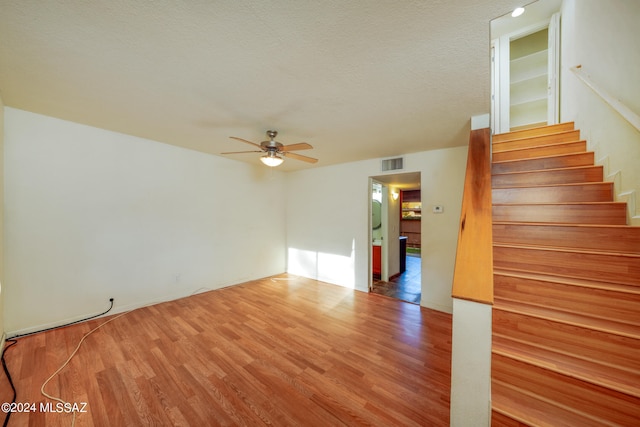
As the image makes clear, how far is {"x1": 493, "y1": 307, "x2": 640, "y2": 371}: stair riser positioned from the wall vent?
273 cm

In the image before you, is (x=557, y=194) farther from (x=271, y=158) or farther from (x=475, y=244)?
(x=271, y=158)

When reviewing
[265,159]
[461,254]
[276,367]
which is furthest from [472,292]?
[265,159]

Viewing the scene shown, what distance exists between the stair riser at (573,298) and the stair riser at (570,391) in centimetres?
49

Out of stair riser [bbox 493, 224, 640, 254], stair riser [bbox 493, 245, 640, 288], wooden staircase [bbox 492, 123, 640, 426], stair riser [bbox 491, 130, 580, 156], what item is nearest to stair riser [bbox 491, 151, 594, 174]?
wooden staircase [bbox 492, 123, 640, 426]

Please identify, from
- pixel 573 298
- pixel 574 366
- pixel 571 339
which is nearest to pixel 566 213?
pixel 573 298

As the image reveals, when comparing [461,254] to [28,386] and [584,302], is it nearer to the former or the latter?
[584,302]

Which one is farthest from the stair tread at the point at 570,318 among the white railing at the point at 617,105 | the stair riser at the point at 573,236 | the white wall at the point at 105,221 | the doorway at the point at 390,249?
the white wall at the point at 105,221

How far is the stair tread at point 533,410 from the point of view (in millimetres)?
1082

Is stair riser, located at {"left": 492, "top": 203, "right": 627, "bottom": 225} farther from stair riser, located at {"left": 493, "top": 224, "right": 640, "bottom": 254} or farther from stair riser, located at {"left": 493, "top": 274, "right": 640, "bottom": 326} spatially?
stair riser, located at {"left": 493, "top": 274, "right": 640, "bottom": 326}

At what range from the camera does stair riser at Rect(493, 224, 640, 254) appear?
161 centimetres

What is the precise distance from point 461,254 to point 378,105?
1.68 metres

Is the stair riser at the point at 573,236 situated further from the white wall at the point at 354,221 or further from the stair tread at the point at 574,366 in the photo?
the white wall at the point at 354,221

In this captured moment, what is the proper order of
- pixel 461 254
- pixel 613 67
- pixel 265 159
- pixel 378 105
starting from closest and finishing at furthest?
1. pixel 461 254
2. pixel 613 67
3. pixel 378 105
4. pixel 265 159

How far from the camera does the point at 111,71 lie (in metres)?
1.70
